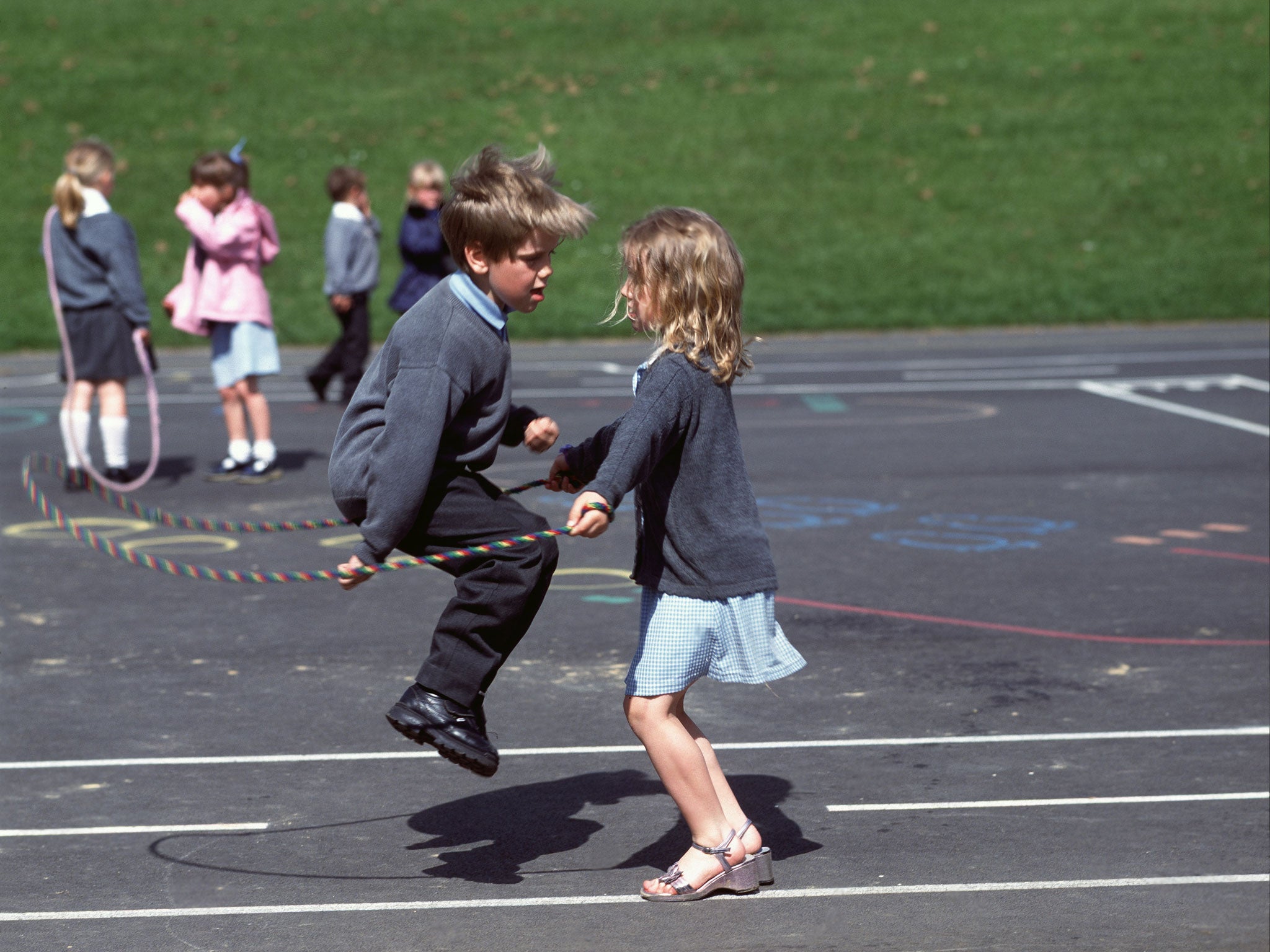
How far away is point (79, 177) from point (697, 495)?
7.49 meters

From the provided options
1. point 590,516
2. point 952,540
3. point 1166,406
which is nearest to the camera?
point 590,516

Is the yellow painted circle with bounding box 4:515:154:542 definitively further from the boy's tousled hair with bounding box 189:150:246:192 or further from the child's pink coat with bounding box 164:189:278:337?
the boy's tousled hair with bounding box 189:150:246:192

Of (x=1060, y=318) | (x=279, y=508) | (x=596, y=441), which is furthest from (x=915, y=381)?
(x=596, y=441)

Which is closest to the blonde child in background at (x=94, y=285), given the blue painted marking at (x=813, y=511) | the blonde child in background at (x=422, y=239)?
the blonde child in background at (x=422, y=239)

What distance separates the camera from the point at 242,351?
35.1 feet

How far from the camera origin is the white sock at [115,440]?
10.6 m

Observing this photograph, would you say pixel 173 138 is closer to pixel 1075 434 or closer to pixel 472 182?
pixel 1075 434

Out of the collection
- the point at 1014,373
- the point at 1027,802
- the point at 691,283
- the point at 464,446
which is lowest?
the point at 1027,802

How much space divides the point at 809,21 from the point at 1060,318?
13.3m

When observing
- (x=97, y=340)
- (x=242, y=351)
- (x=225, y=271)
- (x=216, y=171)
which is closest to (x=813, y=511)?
(x=242, y=351)

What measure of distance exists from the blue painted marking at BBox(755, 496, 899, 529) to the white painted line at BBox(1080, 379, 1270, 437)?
4024 mm

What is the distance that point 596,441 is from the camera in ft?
14.2

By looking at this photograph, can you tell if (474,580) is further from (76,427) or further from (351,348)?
(351,348)

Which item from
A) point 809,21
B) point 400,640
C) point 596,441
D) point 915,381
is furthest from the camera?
point 809,21
